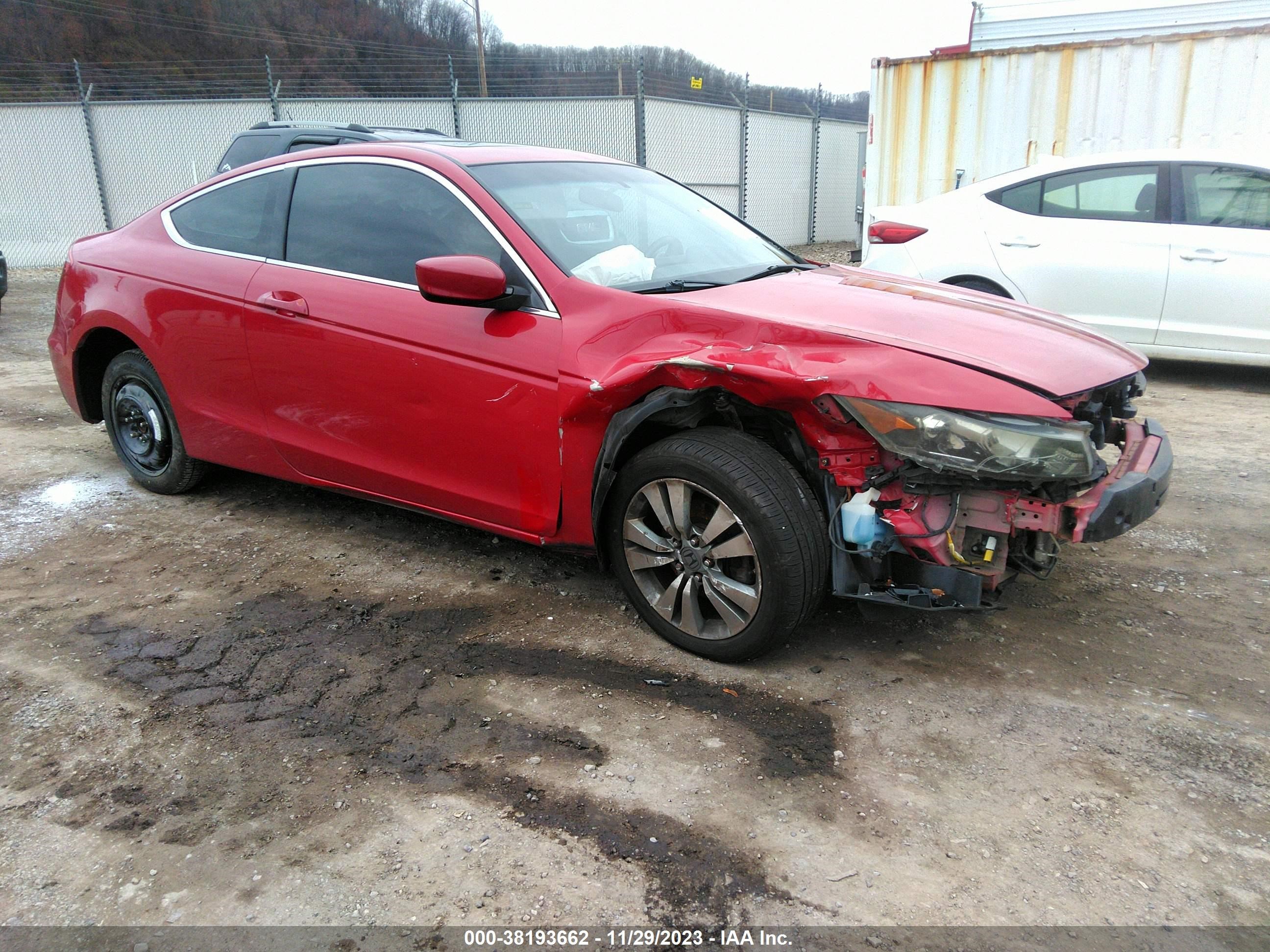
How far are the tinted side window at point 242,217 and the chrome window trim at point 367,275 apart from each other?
19mm

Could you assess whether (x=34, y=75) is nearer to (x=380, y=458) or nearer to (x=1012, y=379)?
(x=380, y=458)

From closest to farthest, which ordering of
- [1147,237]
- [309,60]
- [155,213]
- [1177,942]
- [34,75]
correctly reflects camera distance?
[1177,942] → [155,213] → [1147,237] → [34,75] → [309,60]

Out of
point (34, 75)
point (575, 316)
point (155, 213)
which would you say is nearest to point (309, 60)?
point (34, 75)

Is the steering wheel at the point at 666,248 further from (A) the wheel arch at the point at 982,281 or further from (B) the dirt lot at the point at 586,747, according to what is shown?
(A) the wheel arch at the point at 982,281

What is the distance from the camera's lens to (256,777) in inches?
99.4

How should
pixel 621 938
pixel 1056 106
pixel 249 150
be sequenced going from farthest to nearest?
pixel 1056 106
pixel 249 150
pixel 621 938

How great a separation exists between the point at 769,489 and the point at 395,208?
1.85 metres

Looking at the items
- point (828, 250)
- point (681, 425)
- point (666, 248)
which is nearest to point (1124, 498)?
point (681, 425)

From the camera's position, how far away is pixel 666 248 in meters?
3.63

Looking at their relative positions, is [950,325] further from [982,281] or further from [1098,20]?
[1098,20]

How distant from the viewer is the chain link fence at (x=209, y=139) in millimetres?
14867

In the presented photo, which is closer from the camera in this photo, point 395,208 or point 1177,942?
point 1177,942

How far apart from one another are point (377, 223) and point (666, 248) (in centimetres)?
111

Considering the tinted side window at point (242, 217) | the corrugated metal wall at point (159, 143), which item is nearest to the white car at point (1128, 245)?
the tinted side window at point (242, 217)
